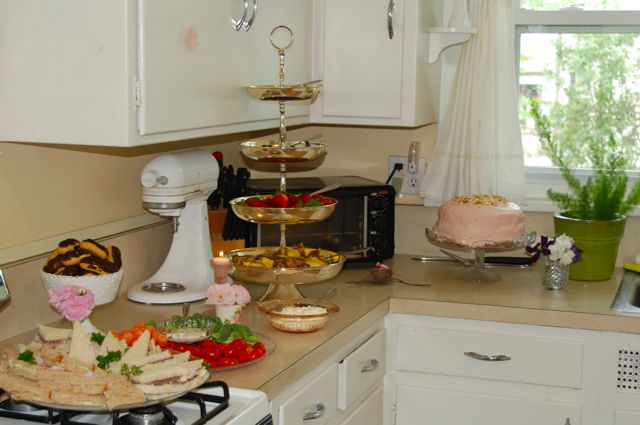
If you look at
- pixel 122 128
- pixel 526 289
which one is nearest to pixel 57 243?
pixel 122 128

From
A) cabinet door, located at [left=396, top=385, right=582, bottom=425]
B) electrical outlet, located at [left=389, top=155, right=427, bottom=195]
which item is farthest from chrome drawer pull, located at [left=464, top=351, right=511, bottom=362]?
electrical outlet, located at [left=389, top=155, right=427, bottom=195]

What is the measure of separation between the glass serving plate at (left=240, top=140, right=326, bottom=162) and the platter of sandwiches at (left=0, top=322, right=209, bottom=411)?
2.60 feet

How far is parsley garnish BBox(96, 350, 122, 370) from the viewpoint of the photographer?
171 cm

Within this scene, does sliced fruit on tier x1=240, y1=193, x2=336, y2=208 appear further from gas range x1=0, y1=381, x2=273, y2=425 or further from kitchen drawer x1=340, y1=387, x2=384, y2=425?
gas range x1=0, y1=381, x2=273, y2=425

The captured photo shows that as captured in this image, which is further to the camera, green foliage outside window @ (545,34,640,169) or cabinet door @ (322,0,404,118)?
green foliage outside window @ (545,34,640,169)

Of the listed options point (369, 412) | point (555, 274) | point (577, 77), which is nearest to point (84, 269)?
point (369, 412)

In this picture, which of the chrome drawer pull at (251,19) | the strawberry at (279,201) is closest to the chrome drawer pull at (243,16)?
the chrome drawer pull at (251,19)

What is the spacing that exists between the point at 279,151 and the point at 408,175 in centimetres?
87

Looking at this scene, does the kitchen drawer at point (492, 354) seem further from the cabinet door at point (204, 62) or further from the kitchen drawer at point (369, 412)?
the cabinet door at point (204, 62)

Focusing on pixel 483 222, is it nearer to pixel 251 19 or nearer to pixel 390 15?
pixel 390 15

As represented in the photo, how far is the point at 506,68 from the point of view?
10.00 ft

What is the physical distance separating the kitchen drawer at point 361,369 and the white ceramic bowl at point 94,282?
0.56 m

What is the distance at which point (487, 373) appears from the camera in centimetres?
260

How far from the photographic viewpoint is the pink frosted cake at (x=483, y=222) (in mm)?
2781
